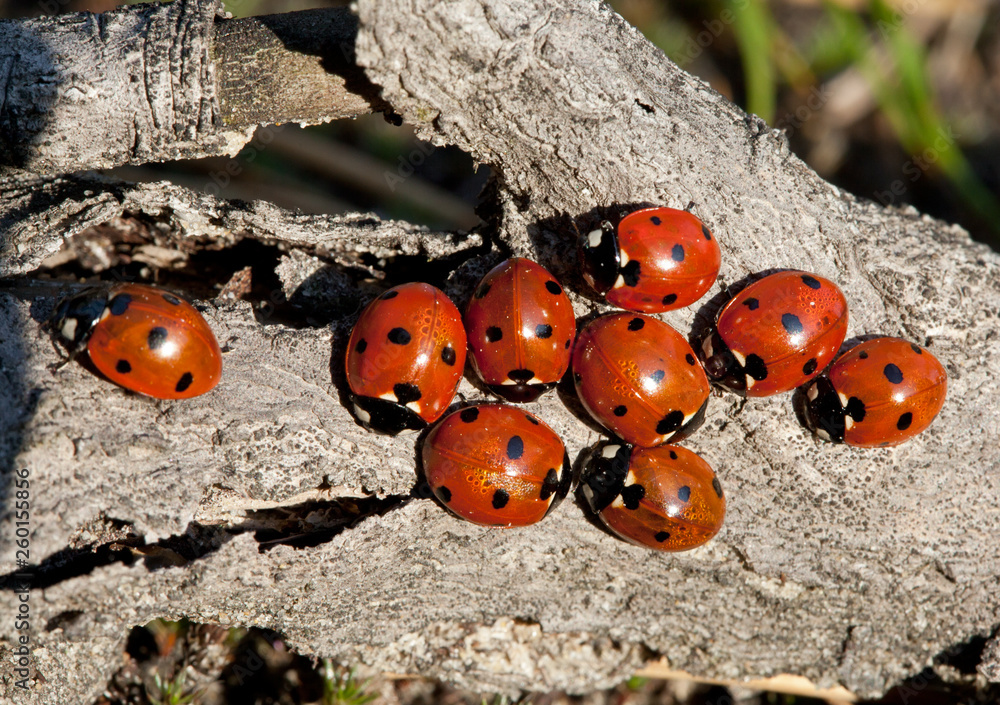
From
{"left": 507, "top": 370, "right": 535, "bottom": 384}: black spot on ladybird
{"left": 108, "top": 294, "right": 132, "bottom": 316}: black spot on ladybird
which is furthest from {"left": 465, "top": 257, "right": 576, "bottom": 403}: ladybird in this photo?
{"left": 108, "top": 294, "right": 132, "bottom": 316}: black spot on ladybird

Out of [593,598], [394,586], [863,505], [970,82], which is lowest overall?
[394,586]

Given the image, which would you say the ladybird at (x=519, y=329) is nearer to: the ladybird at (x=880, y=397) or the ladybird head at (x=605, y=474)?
the ladybird head at (x=605, y=474)

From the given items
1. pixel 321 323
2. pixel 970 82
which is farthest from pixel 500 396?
pixel 970 82

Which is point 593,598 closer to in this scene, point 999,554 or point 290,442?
point 290,442

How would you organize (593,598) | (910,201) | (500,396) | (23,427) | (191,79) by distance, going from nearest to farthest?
(23,427) < (191,79) < (500,396) < (593,598) < (910,201)

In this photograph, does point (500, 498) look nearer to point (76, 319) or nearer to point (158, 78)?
point (76, 319)

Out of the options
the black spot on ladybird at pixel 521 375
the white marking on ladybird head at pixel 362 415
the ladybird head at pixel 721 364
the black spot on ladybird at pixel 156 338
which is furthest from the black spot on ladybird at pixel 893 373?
the black spot on ladybird at pixel 156 338
